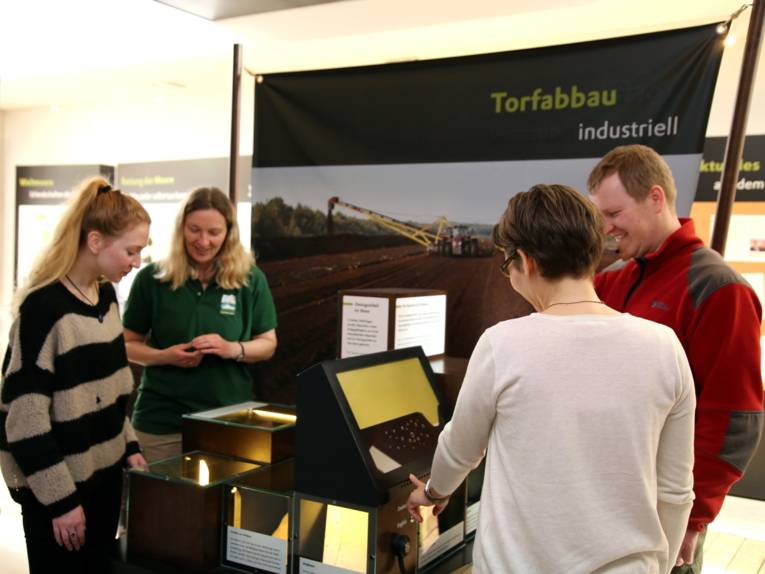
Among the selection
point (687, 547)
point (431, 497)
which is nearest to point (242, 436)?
point (431, 497)

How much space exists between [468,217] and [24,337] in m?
1.89

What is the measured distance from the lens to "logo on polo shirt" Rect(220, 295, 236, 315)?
2.31m

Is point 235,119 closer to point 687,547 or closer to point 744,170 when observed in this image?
point 687,547

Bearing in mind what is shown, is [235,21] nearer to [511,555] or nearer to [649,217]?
[649,217]

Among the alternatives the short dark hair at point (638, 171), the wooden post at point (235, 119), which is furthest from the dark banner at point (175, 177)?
the short dark hair at point (638, 171)

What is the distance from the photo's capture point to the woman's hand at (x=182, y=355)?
86.0 inches

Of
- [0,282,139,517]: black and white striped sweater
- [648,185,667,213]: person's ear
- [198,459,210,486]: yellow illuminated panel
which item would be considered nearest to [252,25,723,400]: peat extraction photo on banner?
[648,185,667,213]: person's ear

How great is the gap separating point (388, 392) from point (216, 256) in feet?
3.36

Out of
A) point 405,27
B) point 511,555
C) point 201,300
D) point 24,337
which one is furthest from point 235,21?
point 511,555

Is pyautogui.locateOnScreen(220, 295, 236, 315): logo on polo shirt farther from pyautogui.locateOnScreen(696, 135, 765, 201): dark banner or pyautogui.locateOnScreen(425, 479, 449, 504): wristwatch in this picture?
pyautogui.locateOnScreen(696, 135, 765, 201): dark banner

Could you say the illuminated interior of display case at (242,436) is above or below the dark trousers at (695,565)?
above

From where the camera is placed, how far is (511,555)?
1086 mm

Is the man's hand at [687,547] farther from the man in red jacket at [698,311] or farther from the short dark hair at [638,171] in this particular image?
the short dark hair at [638,171]

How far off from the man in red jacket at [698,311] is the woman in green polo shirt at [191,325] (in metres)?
1.21
